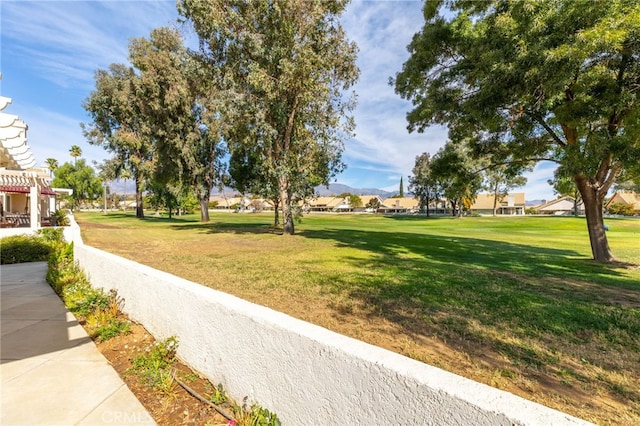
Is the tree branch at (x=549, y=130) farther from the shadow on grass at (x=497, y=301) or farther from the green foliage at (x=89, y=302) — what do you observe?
the green foliage at (x=89, y=302)

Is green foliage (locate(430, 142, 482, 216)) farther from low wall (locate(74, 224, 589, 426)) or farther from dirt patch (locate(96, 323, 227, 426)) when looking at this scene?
dirt patch (locate(96, 323, 227, 426))

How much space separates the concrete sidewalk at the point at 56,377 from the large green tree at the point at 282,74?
1171cm

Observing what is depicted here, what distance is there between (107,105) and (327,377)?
128ft

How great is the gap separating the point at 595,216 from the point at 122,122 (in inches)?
1505

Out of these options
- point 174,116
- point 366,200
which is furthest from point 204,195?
point 366,200

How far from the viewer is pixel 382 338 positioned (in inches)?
154

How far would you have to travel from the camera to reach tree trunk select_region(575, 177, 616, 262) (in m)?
10.4

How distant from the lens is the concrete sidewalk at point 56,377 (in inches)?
108

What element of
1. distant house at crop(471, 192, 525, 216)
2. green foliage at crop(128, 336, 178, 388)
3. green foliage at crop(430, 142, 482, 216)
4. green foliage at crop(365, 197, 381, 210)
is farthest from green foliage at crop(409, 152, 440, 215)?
green foliage at crop(128, 336, 178, 388)

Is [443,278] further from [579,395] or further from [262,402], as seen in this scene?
[262,402]

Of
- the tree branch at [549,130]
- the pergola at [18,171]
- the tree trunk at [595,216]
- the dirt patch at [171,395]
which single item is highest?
the tree branch at [549,130]

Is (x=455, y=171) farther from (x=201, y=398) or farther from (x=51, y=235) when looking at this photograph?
(x=51, y=235)

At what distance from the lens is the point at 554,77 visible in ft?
22.4

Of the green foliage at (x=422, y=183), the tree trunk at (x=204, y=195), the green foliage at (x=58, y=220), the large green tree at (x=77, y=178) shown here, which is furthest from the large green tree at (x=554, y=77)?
the large green tree at (x=77, y=178)
